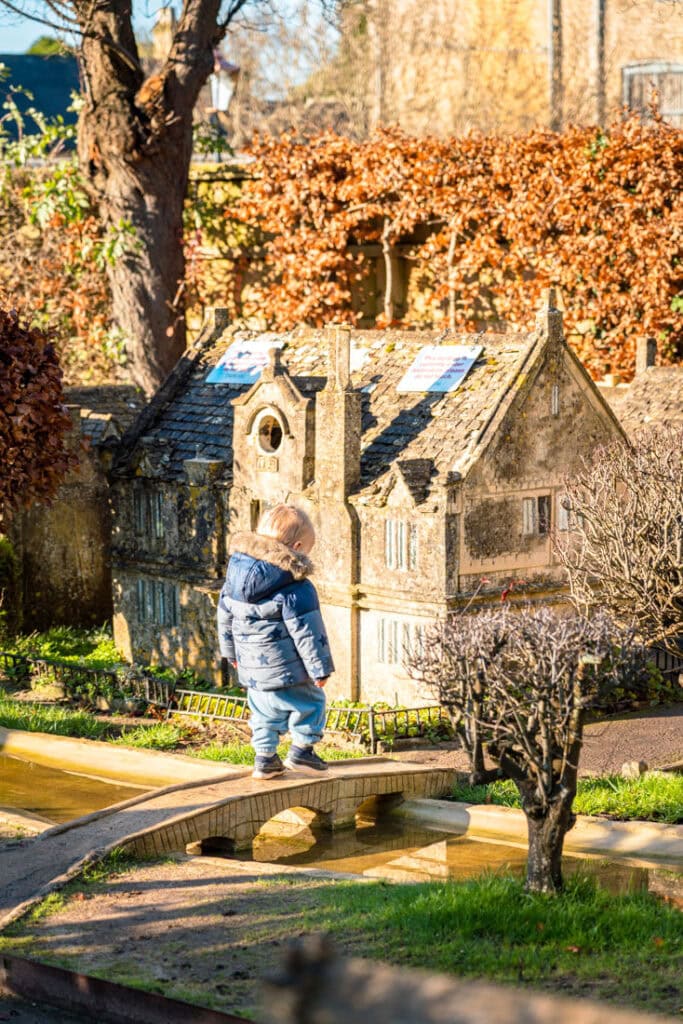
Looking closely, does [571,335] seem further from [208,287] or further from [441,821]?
[441,821]

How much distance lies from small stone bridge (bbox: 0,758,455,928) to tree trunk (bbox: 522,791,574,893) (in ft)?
8.28

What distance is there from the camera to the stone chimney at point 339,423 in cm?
1611

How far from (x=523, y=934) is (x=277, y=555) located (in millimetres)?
3401

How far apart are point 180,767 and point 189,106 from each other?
13879 millimetres

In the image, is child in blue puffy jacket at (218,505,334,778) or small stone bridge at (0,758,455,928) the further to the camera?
child in blue puffy jacket at (218,505,334,778)

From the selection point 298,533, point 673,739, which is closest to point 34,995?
point 298,533

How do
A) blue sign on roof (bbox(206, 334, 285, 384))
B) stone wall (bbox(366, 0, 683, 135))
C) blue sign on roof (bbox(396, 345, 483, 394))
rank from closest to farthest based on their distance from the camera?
blue sign on roof (bbox(396, 345, 483, 394)), blue sign on roof (bbox(206, 334, 285, 384)), stone wall (bbox(366, 0, 683, 135))

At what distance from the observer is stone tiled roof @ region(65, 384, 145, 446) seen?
65.6ft

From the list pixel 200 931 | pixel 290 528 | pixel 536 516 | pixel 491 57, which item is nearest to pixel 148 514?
pixel 536 516

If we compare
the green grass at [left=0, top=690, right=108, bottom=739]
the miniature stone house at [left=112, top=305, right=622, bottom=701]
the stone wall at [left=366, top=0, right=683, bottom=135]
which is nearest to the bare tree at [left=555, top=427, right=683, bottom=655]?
the miniature stone house at [left=112, top=305, right=622, bottom=701]

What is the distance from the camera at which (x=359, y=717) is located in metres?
15.1

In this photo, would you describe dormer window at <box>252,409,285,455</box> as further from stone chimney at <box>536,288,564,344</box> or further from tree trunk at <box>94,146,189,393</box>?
tree trunk at <box>94,146,189,393</box>

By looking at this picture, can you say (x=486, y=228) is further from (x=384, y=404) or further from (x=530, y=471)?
(x=530, y=471)

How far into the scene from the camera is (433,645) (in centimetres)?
1021
